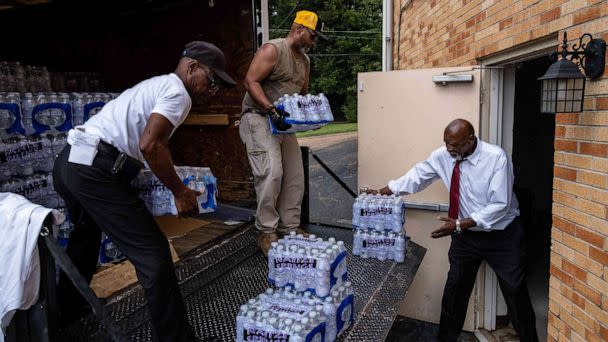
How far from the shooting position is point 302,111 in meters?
4.05

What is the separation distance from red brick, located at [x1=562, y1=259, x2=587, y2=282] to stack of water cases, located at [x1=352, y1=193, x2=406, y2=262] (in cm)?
153

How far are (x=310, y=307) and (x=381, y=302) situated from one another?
1.04 metres

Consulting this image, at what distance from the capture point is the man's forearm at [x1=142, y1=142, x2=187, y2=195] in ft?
8.38

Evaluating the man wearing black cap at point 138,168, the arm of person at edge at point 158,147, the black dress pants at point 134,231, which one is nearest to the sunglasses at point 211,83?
the man wearing black cap at point 138,168

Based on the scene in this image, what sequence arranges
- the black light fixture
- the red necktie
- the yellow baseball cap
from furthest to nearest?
1. the red necktie
2. the yellow baseball cap
3. the black light fixture

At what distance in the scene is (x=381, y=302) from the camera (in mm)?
3678

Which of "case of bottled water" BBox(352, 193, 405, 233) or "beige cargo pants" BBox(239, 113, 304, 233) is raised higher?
"beige cargo pants" BBox(239, 113, 304, 233)

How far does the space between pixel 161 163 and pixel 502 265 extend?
320cm

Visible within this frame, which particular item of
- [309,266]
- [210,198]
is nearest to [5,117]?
Answer: [210,198]

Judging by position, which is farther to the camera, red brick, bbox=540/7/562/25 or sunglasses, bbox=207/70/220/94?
red brick, bbox=540/7/562/25

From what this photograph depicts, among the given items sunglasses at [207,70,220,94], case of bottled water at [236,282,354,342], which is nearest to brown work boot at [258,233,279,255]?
case of bottled water at [236,282,354,342]

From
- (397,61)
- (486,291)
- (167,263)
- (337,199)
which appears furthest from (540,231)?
(167,263)

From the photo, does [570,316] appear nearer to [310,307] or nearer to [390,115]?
[310,307]

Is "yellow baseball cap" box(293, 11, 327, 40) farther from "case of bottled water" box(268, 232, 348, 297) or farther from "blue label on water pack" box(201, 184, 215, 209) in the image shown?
"case of bottled water" box(268, 232, 348, 297)
